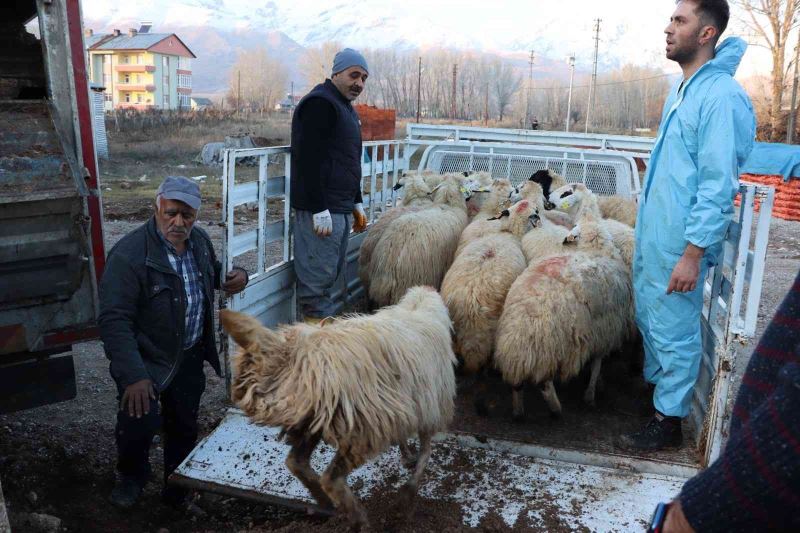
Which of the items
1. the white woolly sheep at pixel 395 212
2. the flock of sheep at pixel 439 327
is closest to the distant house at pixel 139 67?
the white woolly sheep at pixel 395 212

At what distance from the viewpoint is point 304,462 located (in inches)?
115

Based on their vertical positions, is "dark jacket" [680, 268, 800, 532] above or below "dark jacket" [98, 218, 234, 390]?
above

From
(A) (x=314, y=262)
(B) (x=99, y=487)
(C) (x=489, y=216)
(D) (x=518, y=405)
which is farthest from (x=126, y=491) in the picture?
(C) (x=489, y=216)

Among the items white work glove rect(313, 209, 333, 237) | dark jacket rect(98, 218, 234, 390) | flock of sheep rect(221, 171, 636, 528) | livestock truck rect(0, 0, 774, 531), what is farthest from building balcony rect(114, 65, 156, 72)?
dark jacket rect(98, 218, 234, 390)

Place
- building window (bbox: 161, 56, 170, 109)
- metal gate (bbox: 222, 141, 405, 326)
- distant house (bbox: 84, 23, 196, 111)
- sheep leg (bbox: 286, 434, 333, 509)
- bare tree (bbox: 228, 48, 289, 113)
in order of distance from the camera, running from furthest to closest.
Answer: bare tree (bbox: 228, 48, 289, 113) → building window (bbox: 161, 56, 170, 109) → distant house (bbox: 84, 23, 196, 111) → metal gate (bbox: 222, 141, 405, 326) → sheep leg (bbox: 286, 434, 333, 509)

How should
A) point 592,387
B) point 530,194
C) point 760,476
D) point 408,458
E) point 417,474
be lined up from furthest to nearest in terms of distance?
point 530,194 → point 592,387 → point 408,458 → point 417,474 → point 760,476

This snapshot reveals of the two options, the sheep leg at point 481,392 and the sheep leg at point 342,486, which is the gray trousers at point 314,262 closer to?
the sheep leg at point 481,392

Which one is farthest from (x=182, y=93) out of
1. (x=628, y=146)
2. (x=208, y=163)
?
(x=628, y=146)

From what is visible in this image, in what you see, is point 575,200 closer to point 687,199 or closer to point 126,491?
point 687,199

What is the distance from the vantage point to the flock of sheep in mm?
2727

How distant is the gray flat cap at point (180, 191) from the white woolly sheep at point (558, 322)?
2099mm

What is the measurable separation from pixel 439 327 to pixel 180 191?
1517 mm

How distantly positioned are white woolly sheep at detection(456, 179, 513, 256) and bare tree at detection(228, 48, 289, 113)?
3530 inches

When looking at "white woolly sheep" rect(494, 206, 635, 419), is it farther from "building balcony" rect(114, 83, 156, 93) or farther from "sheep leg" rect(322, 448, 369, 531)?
"building balcony" rect(114, 83, 156, 93)
